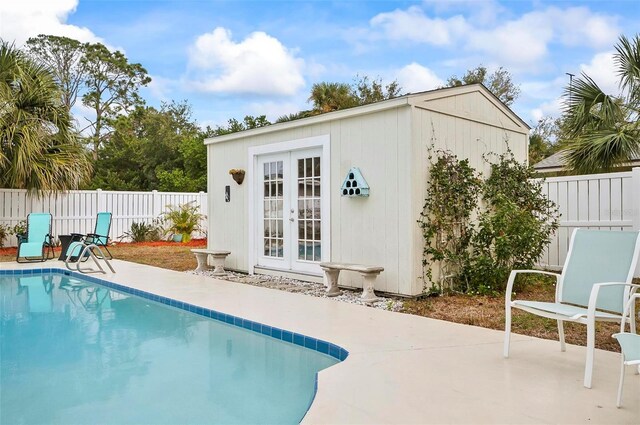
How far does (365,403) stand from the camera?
2684 mm

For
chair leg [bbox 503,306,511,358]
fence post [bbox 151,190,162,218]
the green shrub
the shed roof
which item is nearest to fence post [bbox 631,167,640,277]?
the shed roof

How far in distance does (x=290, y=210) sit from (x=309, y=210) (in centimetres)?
40

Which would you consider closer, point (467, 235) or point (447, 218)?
point (447, 218)

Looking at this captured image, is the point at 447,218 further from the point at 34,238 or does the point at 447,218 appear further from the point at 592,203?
the point at 34,238

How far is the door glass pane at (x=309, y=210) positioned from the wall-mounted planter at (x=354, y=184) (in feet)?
2.18

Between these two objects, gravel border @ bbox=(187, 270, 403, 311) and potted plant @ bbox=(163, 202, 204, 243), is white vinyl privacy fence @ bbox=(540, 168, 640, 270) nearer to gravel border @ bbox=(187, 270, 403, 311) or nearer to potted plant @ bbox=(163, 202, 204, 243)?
gravel border @ bbox=(187, 270, 403, 311)

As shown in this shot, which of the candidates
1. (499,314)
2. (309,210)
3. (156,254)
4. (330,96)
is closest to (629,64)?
(499,314)

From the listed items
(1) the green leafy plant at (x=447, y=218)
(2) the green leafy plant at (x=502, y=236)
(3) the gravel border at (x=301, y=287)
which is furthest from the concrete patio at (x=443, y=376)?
(2) the green leafy plant at (x=502, y=236)

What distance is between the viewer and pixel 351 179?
6312mm

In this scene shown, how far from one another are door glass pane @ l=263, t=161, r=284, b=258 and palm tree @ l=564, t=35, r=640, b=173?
4.80m

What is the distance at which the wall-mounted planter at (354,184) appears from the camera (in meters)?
6.16

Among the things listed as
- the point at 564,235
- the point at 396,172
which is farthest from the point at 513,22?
the point at 396,172

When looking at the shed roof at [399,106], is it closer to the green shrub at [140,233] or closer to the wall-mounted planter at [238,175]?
the wall-mounted planter at [238,175]

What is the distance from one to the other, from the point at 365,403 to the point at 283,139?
5.23 meters
